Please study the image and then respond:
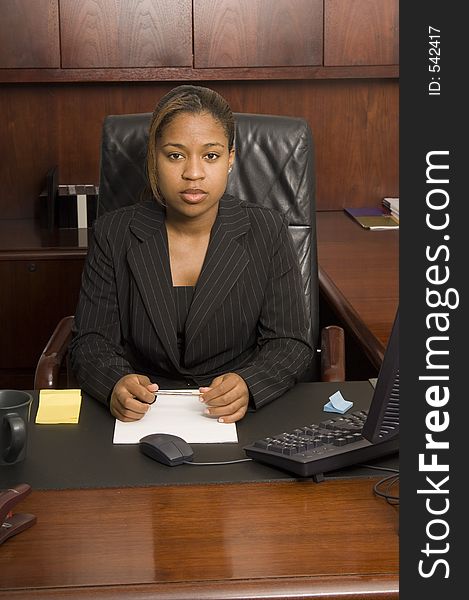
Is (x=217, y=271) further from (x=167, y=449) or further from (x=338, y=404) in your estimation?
(x=167, y=449)

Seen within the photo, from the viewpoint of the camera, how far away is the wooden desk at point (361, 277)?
234 centimetres

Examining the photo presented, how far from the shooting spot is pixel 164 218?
2.26m

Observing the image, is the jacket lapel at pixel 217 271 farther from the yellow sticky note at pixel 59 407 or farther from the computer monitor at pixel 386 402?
the computer monitor at pixel 386 402

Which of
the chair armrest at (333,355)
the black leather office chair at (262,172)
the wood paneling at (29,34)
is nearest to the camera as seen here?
the chair armrest at (333,355)

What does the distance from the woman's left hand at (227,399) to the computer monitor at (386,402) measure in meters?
0.29

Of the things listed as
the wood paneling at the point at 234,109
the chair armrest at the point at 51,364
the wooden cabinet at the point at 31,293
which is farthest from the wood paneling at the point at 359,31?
the chair armrest at the point at 51,364

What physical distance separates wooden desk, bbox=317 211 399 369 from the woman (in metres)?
0.19

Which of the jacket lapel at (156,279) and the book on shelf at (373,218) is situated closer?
the jacket lapel at (156,279)

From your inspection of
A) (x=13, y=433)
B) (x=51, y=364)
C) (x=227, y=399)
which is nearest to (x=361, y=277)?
(x=51, y=364)

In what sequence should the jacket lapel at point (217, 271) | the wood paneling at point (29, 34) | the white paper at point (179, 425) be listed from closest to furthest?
the white paper at point (179, 425) → the jacket lapel at point (217, 271) → the wood paneling at point (29, 34)

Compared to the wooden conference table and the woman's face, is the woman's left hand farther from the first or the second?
the woman's face

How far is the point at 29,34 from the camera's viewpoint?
3.39 metres

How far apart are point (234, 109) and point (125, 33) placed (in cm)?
49

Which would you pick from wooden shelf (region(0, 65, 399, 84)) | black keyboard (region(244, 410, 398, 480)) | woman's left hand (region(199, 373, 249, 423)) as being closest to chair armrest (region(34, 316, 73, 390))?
woman's left hand (region(199, 373, 249, 423))
